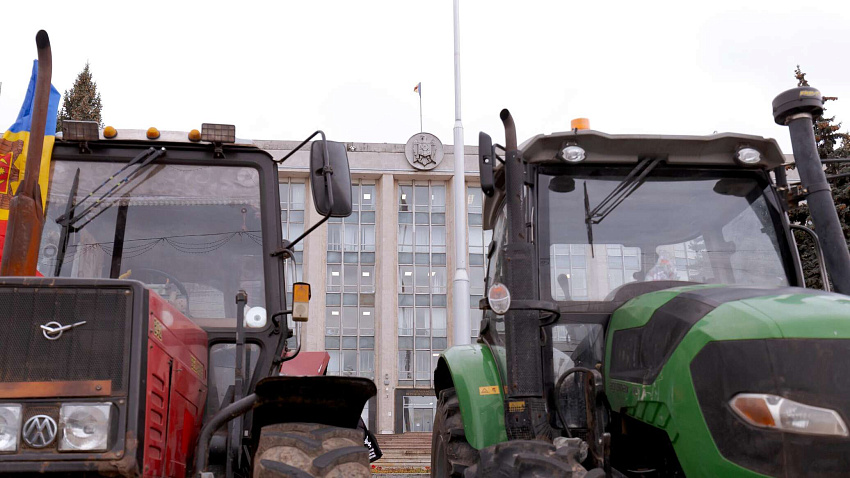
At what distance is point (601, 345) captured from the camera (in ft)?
13.6

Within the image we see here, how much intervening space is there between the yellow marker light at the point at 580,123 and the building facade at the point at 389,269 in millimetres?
32264

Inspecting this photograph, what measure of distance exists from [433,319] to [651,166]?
3365 cm

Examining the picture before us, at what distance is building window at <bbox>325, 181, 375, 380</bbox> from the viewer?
122 ft

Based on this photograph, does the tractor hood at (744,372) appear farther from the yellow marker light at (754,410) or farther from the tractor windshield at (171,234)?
the tractor windshield at (171,234)

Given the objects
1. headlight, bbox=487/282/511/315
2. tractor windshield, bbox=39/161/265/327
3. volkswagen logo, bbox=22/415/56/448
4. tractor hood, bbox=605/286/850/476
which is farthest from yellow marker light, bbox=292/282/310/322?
tractor hood, bbox=605/286/850/476

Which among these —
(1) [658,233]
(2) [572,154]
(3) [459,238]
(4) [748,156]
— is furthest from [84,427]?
(3) [459,238]

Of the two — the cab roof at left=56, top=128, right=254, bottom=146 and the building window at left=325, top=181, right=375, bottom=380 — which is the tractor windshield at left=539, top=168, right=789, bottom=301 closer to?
the cab roof at left=56, top=128, right=254, bottom=146

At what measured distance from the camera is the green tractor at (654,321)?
2.89 metres

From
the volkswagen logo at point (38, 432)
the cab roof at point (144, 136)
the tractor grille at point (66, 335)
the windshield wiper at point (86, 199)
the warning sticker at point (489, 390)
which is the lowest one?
the volkswagen logo at point (38, 432)

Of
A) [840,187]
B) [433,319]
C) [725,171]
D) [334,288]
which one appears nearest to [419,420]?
[433,319]

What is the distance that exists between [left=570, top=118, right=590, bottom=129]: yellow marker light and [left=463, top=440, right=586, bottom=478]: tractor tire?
1909 millimetres

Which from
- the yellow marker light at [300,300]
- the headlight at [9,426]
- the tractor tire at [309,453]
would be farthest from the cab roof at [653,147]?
the headlight at [9,426]

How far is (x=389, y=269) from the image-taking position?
124ft

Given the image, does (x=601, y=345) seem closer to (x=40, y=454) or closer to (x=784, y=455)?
(x=784, y=455)
